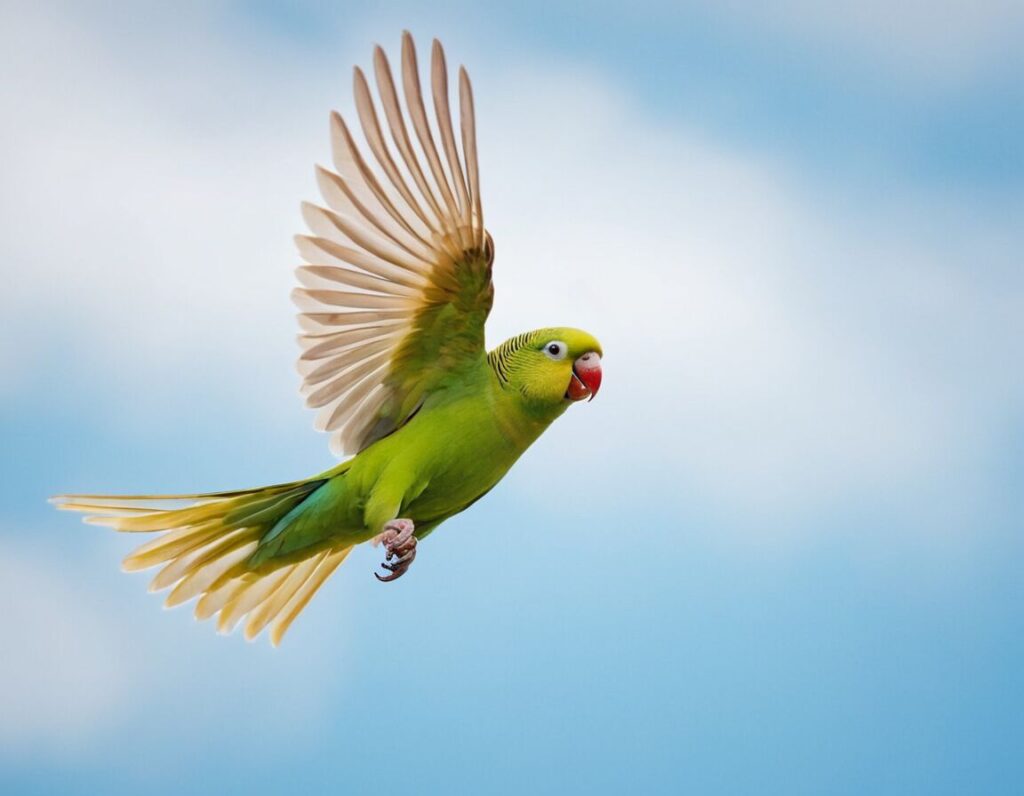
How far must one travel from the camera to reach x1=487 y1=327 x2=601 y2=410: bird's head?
6145mm

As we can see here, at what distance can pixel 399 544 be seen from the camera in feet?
19.5

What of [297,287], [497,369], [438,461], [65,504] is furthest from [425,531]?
[65,504]

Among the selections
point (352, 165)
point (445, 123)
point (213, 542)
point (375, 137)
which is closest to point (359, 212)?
point (352, 165)

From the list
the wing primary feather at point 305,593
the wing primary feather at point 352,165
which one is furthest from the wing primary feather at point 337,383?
the wing primary feather at point 305,593

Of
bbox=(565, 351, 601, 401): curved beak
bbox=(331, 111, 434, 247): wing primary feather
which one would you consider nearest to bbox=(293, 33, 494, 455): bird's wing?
bbox=(331, 111, 434, 247): wing primary feather

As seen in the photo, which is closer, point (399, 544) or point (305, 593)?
point (399, 544)

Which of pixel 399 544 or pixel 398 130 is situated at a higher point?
pixel 398 130

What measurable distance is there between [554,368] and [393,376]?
85 cm

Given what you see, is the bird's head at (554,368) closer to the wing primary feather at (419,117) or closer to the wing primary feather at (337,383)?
the wing primary feather at (337,383)

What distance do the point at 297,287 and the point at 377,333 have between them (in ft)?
1.52

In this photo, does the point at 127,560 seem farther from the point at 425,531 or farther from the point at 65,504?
the point at 425,531

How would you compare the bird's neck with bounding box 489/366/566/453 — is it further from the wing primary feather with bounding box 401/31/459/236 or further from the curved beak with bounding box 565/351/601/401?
the wing primary feather with bounding box 401/31/459/236

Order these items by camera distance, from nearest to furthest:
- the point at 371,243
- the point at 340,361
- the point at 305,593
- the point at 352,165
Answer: the point at 352,165, the point at 371,243, the point at 340,361, the point at 305,593

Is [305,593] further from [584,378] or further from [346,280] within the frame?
[584,378]
